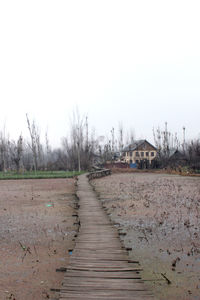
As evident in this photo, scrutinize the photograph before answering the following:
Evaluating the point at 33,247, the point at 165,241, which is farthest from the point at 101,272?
the point at 165,241

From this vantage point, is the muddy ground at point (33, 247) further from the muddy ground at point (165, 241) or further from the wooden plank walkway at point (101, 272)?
the muddy ground at point (165, 241)

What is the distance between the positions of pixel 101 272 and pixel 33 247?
2.48m

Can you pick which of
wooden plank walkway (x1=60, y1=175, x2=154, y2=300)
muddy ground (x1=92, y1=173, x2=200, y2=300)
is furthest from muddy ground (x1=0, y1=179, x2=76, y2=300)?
muddy ground (x1=92, y1=173, x2=200, y2=300)

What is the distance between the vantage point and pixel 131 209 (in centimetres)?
1096

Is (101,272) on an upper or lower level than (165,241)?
upper

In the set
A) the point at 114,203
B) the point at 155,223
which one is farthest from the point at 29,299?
the point at 114,203

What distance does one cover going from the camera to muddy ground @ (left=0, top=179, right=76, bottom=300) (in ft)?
15.3

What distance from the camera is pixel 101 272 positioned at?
462cm

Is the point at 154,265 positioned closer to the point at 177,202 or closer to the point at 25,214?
the point at 25,214

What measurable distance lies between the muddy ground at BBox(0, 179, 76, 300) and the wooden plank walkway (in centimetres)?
34

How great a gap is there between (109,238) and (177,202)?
20.9ft

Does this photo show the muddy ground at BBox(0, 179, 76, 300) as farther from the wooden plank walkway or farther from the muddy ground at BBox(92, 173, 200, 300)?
the muddy ground at BBox(92, 173, 200, 300)

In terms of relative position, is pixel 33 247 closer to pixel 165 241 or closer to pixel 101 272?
pixel 101 272

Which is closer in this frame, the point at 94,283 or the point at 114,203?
the point at 94,283
